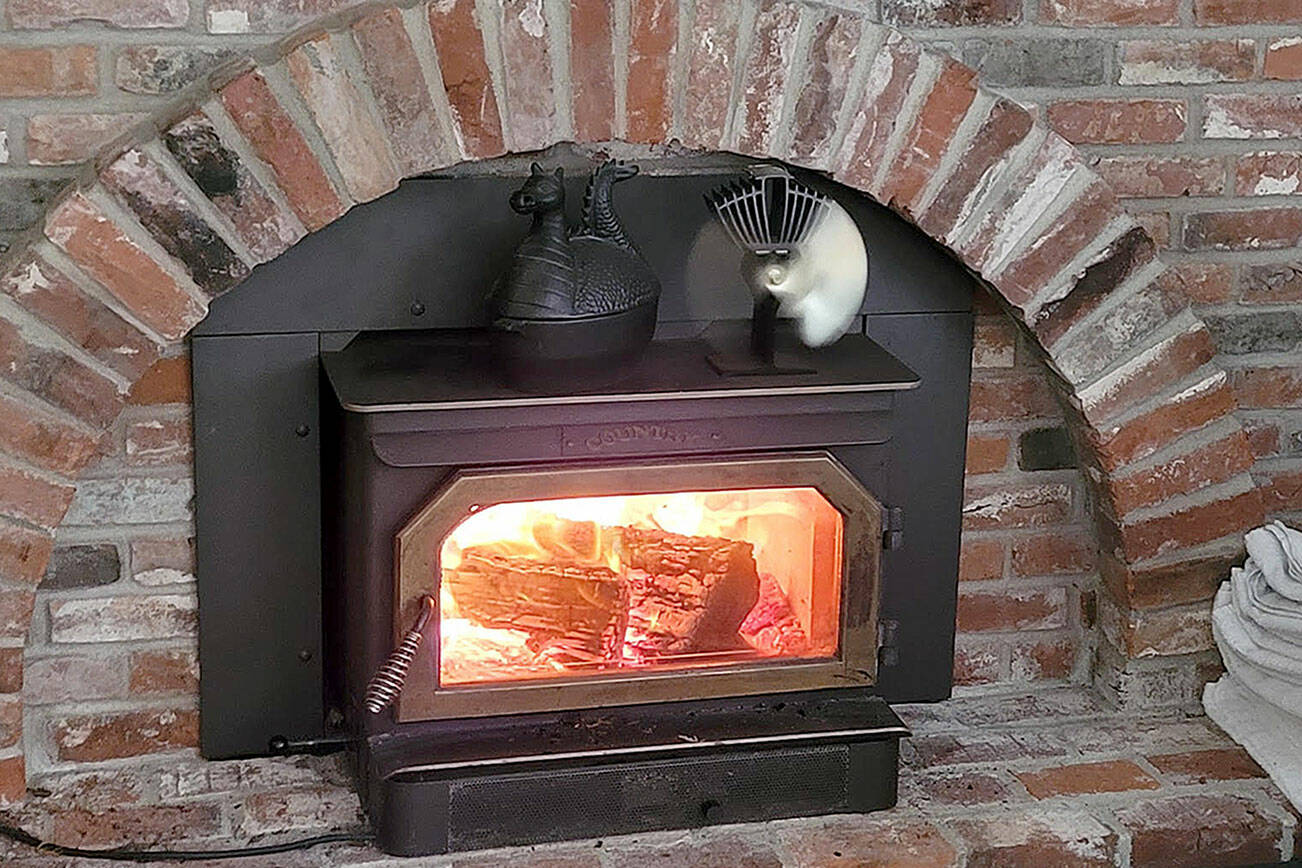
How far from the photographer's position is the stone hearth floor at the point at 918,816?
2.18 metres

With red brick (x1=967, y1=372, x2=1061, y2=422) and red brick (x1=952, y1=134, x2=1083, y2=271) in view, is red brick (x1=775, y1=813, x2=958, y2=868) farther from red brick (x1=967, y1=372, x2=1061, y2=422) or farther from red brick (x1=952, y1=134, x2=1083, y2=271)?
red brick (x1=952, y1=134, x2=1083, y2=271)

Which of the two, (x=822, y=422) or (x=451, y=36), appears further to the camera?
(x=822, y=422)

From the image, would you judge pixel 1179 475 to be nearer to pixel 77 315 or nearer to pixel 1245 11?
pixel 1245 11

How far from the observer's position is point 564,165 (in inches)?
91.8

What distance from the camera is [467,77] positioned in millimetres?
2139

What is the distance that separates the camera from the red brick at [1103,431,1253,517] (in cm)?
246

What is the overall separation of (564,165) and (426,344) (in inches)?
11.1

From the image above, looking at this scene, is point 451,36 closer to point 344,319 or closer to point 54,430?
point 344,319

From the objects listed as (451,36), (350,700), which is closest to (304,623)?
(350,700)

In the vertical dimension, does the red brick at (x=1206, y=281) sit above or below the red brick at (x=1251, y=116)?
below

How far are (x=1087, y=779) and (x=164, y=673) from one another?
1177mm

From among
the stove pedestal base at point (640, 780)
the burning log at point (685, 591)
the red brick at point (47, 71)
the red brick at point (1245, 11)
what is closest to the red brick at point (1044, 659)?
the stove pedestal base at point (640, 780)

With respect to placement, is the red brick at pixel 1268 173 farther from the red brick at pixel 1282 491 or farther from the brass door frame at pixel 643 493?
the brass door frame at pixel 643 493

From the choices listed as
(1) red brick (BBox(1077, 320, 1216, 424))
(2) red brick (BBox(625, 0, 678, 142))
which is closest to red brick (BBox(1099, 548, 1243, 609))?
(1) red brick (BBox(1077, 320, 1216, 424))
